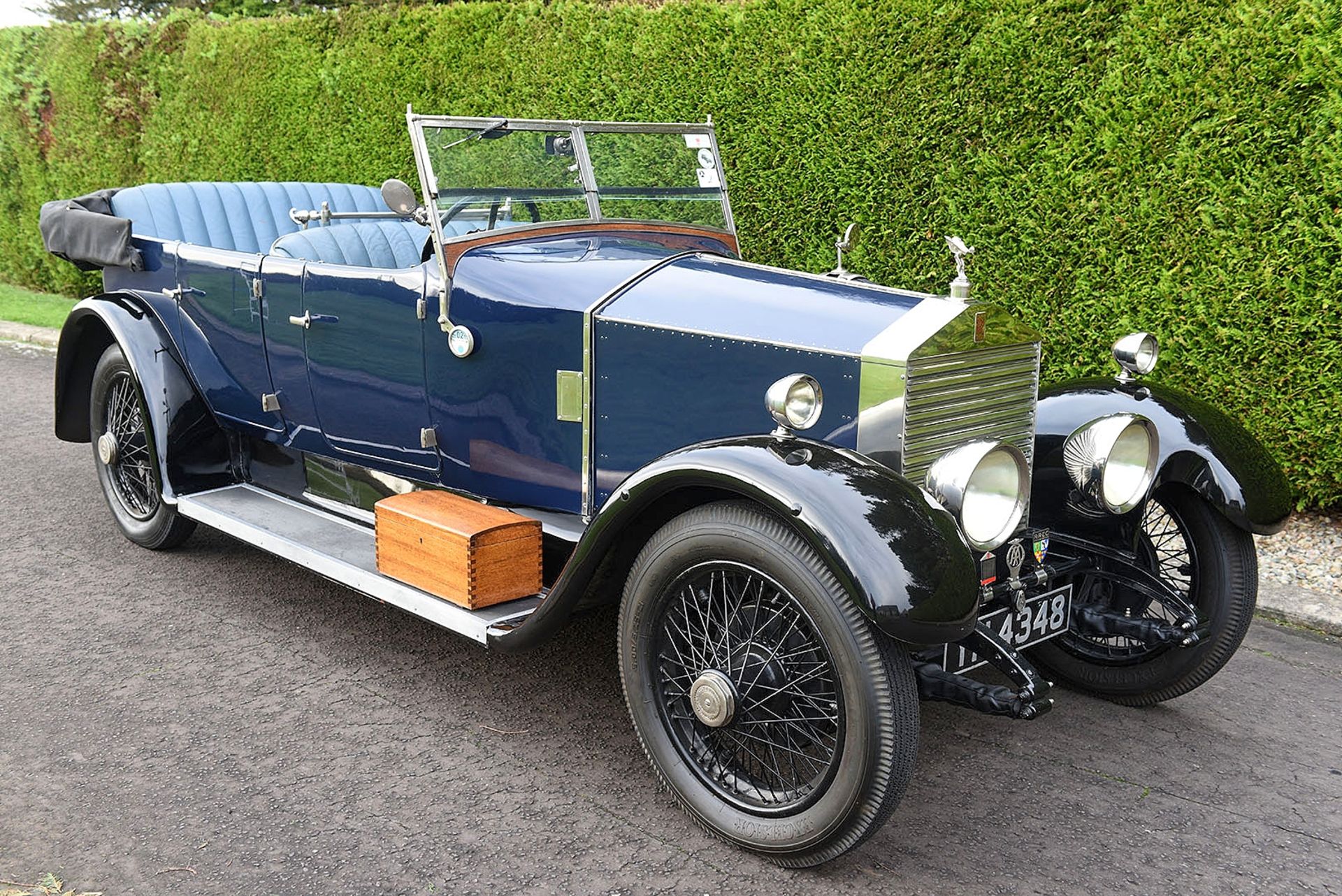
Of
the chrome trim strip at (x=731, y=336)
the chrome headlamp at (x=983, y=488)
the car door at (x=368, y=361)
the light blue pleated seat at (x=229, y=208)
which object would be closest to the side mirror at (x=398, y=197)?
the car door at (x=368, y=361)

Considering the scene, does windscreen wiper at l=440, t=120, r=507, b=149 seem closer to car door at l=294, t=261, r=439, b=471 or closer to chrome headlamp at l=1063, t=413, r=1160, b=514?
car door at l=294, t=261, r=439, b=471

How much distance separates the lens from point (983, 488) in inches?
102

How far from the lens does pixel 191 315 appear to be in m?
4.38

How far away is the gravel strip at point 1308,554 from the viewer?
4441 mm

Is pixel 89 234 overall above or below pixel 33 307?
above

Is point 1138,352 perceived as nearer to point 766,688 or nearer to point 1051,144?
point 766,688

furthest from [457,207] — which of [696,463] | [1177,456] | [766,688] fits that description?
[1177,456]

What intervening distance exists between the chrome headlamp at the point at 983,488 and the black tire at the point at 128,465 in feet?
10.5

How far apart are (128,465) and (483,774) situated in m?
2.61

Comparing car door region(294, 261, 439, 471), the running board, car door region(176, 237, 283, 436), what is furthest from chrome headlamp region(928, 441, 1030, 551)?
car door region(176, 237, 283, 436)

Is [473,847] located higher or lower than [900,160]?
lower

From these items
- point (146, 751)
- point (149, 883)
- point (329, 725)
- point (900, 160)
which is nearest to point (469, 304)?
point (329, 725)

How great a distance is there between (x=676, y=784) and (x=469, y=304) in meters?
1.55

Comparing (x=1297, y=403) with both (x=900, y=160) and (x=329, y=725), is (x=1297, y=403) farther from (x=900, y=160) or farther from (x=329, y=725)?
(x=329, y=725)
